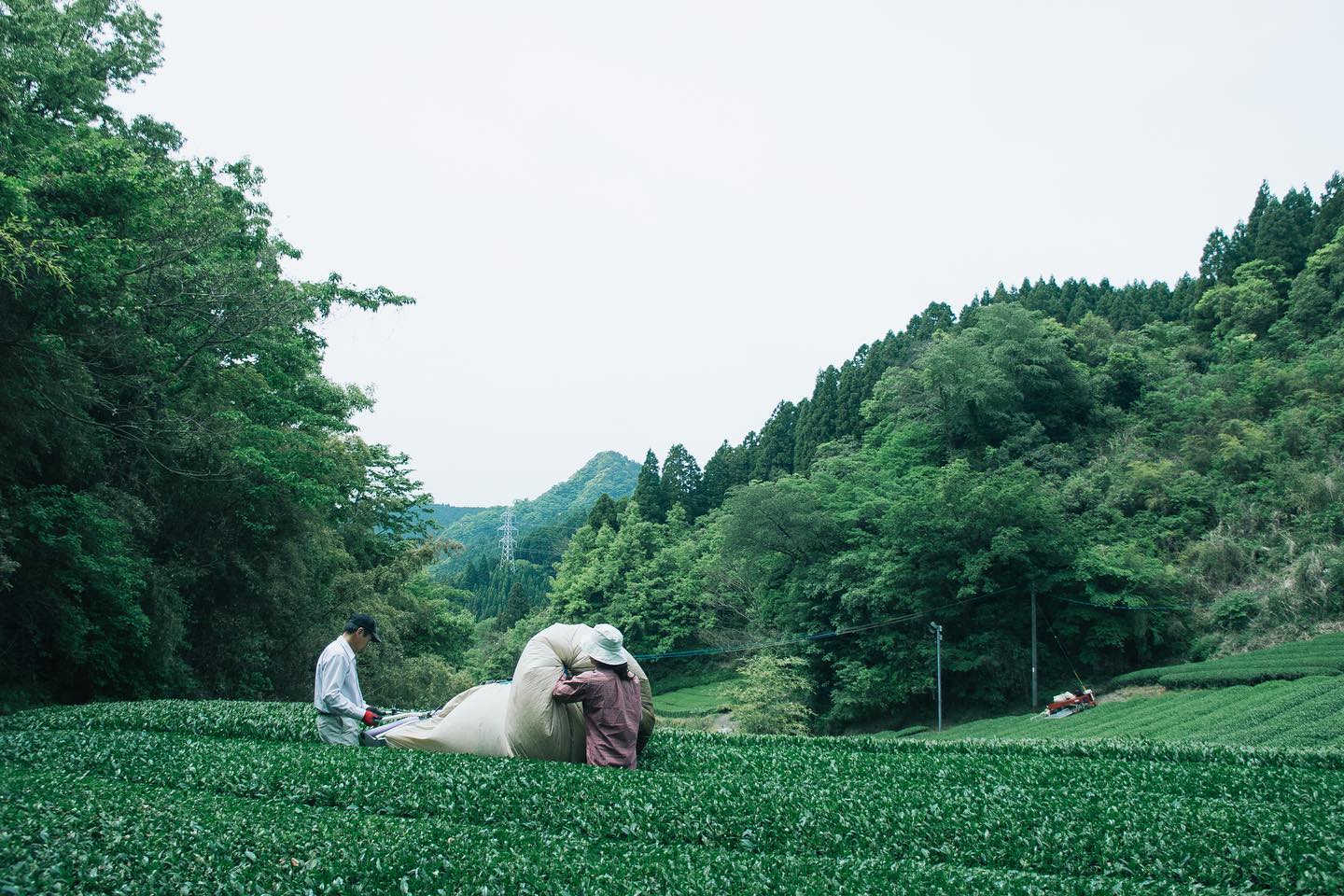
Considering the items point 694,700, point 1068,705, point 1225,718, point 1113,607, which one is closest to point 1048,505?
point 1113,607

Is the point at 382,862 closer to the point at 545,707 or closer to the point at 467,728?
the point at 545,707

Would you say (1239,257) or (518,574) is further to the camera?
(518,574)

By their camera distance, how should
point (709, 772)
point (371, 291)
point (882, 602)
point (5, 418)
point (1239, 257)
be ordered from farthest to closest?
point (1239, 257) < point (882, 602) < point (371, 291) < point (5, 418) < point (709, 772)

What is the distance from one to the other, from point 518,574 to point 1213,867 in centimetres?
8644

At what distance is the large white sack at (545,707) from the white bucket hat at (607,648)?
0.10 metres

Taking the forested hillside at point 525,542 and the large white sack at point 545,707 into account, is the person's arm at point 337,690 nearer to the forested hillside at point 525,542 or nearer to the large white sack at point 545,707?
the large white sack at point 545,707

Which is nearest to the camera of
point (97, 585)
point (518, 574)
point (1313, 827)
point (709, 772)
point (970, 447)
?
point (1313, 827)

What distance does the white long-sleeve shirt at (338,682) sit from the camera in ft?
25.7

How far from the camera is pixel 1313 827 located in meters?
5.38

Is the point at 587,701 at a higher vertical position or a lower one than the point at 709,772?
higher

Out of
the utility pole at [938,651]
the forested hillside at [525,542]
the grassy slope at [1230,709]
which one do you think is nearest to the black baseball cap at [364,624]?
the grassy slope at [1230,709]

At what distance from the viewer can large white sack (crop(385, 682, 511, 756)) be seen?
7.75 m

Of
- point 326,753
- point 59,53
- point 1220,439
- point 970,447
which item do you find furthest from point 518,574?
point 326,753

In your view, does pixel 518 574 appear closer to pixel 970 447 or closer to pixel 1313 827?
pixel 970 447
